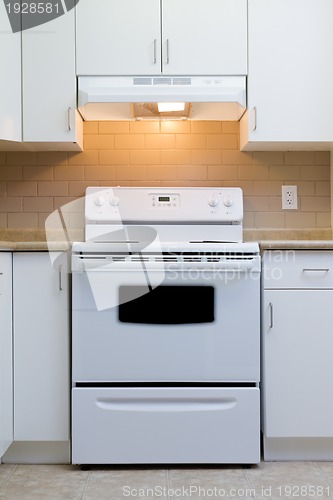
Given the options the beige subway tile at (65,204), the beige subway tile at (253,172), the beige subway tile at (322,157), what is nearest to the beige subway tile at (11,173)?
the beige subway tile at (65,204)

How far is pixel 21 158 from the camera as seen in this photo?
9.89 ft

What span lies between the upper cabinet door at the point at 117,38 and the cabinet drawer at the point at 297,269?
1.02m

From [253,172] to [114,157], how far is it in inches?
27.4

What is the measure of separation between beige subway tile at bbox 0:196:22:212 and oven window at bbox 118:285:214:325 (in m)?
0.93

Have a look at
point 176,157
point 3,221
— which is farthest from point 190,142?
point 3,221

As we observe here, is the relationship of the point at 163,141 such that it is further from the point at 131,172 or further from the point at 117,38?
the point at 117,38

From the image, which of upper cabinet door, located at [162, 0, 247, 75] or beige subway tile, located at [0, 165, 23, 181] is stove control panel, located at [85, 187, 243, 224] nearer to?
beige subway tile, located at [0, 165, 23, 181]

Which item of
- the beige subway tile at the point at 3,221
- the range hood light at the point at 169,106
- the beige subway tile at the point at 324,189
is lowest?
the beige subway tile at the point at 3,221

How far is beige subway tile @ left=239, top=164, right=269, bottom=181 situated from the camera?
3025 millimetres

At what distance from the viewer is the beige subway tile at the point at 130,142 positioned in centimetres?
302

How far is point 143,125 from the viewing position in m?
3.02

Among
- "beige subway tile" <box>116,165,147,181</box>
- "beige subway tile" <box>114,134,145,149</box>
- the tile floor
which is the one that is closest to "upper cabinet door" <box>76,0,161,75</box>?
"beige subway tile" <box>114,134,145,149</box>

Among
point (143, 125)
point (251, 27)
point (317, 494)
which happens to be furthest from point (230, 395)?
point (251, 27)

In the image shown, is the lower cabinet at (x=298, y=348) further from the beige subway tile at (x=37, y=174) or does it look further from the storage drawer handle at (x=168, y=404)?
the beige subway tile at (x=37, y=174)
